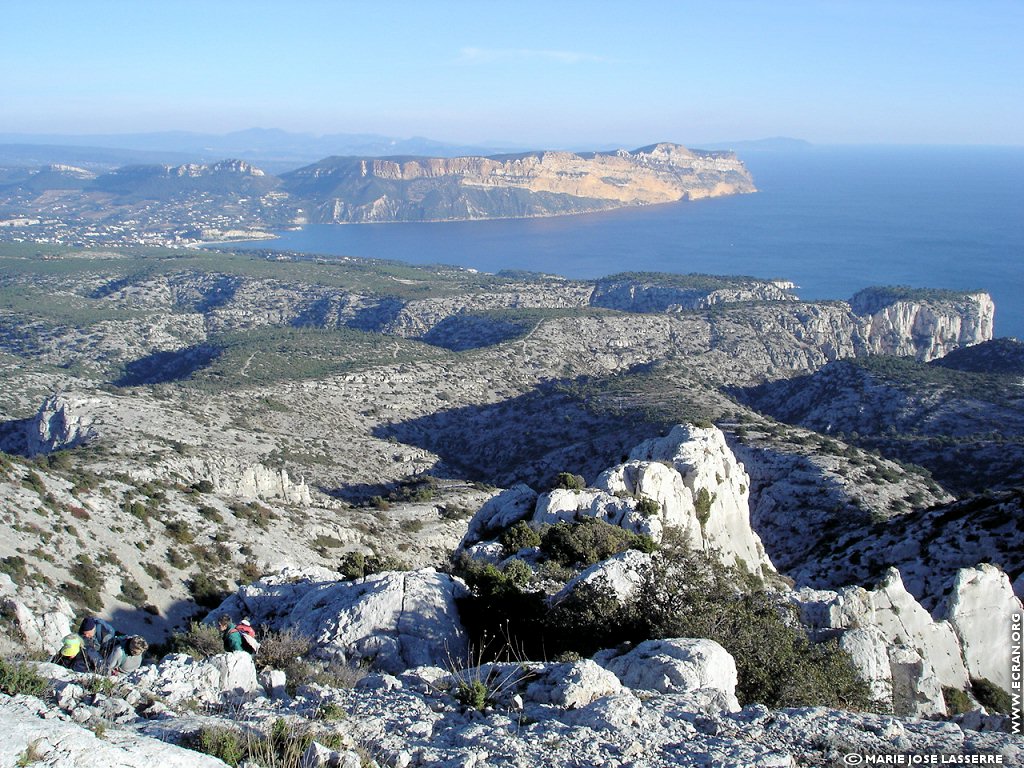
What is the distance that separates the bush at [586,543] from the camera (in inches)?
713

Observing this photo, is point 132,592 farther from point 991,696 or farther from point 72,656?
point 991,696

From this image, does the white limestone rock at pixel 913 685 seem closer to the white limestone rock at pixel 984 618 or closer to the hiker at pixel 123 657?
the white limestone rock at pixel 984 618

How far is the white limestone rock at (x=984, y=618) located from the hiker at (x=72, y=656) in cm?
1782

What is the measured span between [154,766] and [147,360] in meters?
85.0

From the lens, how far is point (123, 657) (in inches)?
438

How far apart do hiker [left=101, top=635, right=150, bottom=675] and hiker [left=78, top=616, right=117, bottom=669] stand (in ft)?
0.37

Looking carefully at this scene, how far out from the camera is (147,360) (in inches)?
3297

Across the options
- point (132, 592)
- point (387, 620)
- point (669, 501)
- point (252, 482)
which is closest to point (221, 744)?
point (387, 620)

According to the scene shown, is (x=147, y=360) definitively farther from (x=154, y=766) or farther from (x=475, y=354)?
(x=154, y=766)

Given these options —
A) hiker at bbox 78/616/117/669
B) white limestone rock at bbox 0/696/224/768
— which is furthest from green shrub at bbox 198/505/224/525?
white limestone rock at bbox 0/696/224/768

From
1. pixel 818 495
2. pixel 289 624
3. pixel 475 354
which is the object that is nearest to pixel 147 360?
pixel 475 354

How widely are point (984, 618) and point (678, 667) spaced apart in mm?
12665

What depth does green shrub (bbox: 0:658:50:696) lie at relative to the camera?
335 inches

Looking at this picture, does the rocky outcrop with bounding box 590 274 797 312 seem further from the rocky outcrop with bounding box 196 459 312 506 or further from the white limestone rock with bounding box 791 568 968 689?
the white limestone rock with bounding box 791 568 968 689
